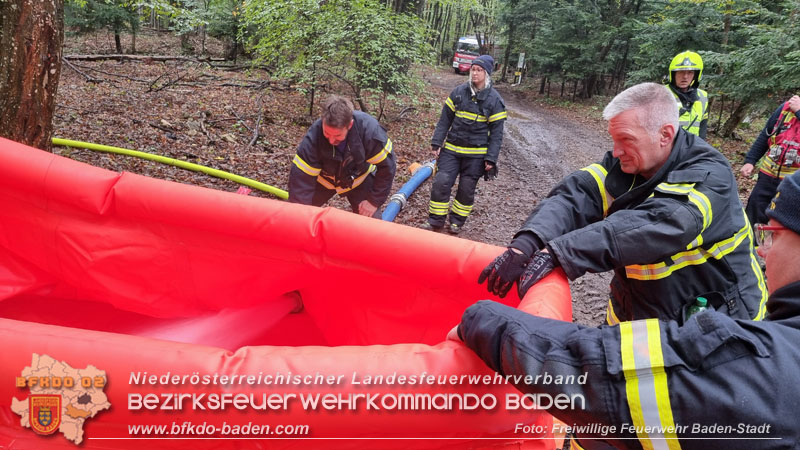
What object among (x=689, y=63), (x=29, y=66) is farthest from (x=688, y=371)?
(x=689, y=63)

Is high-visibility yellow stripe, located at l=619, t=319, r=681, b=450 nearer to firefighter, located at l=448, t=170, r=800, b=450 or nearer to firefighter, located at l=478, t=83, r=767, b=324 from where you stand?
firefighter, located at l=448, t=170, r=800, b=450

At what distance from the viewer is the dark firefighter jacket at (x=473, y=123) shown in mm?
4879

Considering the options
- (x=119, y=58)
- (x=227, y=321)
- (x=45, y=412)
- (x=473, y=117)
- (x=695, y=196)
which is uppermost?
(x=119, y=58)

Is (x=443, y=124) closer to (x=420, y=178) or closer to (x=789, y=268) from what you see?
(x=420, y=178)

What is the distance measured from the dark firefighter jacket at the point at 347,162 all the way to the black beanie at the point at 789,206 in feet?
9.78

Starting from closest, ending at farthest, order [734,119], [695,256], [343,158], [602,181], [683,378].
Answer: [683,378] < [695,256] < [602,181] < [343,158] < [734,119]

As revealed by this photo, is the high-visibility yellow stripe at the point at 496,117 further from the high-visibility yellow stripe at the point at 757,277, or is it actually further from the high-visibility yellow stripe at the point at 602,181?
the high-visibility yellow stripe at the point at 757,277

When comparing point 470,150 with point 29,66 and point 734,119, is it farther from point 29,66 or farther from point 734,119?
point 734,119

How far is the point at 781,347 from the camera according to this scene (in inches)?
30.8

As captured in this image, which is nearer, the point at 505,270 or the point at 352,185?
the point at 505,270

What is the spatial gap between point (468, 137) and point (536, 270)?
3565 mm

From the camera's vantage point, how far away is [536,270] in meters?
1.54

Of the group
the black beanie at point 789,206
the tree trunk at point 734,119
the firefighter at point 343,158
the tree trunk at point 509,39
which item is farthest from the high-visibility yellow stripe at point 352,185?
the tree trunk at point 509,39

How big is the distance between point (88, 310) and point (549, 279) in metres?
2.38
